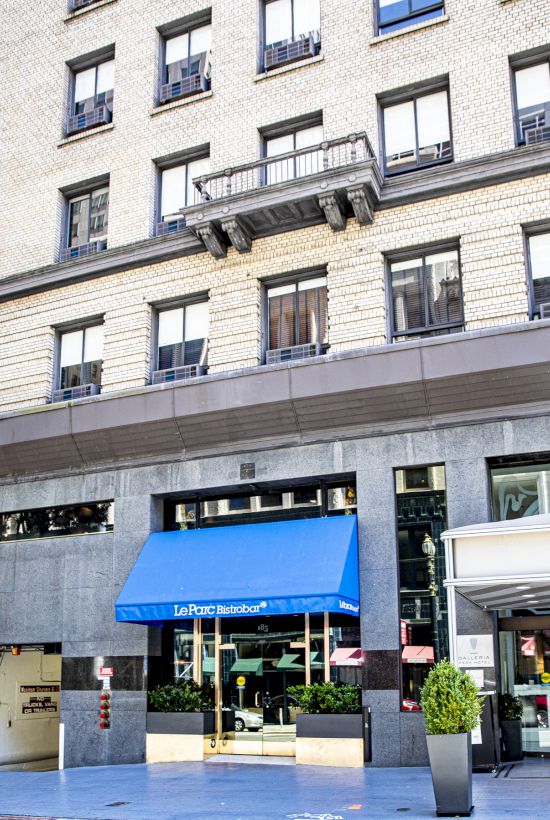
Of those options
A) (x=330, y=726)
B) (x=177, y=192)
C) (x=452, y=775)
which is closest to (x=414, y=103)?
(x=177, y=192)

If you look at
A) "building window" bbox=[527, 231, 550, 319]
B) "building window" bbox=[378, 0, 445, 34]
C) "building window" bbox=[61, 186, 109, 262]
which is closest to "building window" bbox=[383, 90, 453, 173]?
"building window" bbox=[378, 0, 445, 34]

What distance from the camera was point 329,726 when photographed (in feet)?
56.2

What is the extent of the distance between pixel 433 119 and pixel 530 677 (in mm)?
12231

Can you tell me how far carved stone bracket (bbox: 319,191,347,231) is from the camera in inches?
743

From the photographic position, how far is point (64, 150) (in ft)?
80.0

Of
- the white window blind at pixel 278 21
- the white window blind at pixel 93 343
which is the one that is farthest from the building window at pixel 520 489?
the white window blind at pixel 278 21

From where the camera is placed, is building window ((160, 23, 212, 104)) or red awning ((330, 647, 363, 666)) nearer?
red awning ((330, 647, 363, 666))

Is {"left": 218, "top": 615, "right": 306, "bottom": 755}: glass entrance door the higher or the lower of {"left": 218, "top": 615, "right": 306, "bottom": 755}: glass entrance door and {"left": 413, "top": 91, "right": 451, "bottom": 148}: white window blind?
the lower

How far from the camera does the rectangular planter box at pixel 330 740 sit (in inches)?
664

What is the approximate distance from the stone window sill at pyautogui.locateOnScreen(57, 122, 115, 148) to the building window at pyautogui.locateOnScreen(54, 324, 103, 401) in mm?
5486

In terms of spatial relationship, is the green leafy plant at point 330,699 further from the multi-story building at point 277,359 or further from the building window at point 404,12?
the building window at point 404,12

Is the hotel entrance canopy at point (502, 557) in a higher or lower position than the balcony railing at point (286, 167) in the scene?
lower

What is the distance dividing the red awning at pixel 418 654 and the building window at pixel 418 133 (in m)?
10.5

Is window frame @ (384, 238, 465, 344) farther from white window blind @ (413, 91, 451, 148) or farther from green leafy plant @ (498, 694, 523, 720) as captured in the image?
green leafy plant @ (498, 694, 523, 720)
